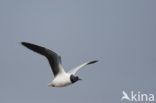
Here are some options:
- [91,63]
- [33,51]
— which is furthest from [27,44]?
[91,63]

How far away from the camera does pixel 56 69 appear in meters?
42.0

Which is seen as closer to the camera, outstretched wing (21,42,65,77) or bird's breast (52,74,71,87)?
outstretched wing (21,42,65,77)

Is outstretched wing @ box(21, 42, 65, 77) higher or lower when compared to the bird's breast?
higher

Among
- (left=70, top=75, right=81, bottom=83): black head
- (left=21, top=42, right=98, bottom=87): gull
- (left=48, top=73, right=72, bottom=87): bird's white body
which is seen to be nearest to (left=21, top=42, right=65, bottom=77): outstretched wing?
(left=21, top=42, right=98, bottom=87): gull

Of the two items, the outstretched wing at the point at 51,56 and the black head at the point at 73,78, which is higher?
the outstretched wing at the point at 51,56

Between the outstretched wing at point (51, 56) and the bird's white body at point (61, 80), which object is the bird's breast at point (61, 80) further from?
the outstretched wing at point (51, 56)

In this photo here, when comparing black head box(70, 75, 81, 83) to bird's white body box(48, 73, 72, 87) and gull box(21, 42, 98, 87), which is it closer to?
gull box(21, 42, 98, 87)

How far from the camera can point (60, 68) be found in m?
42.0

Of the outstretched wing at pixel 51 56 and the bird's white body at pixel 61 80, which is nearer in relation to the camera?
the outstretched wing at pixel 51 56

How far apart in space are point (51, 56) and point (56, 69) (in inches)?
21.8

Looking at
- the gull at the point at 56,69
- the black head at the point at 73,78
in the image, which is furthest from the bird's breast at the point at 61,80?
the black head at the point at 73,78

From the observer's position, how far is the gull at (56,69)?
136 ft

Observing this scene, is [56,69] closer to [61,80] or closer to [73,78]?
[61,80]

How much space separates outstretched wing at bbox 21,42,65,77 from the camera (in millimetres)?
41444
